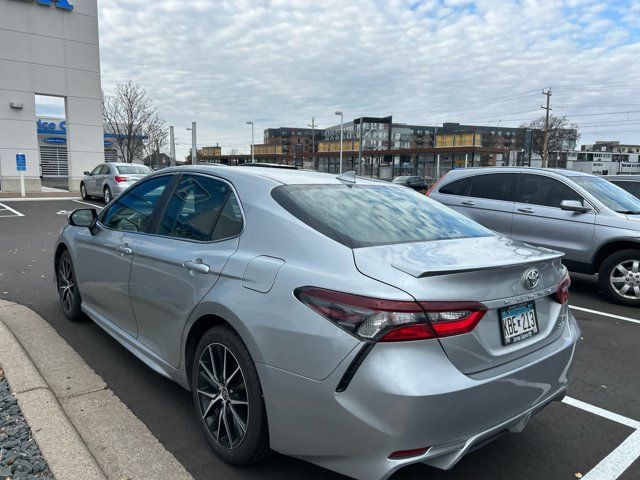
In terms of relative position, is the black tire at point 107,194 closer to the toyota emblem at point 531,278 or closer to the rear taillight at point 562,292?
the rear taillight at point 562,292

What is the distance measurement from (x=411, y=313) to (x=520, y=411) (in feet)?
2.80

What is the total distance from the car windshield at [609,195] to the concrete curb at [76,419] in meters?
6.56

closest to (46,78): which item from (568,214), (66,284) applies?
(66,284)

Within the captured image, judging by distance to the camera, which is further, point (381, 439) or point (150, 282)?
point (150, 282)

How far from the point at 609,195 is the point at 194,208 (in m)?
6.34

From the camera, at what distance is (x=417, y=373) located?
198 cm

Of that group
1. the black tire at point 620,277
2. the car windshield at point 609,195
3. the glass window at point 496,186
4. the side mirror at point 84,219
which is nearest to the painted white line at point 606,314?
the black tire at point 620,277

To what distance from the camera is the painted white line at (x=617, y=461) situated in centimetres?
270

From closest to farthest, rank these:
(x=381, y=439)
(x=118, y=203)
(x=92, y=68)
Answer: (x=381, y=439) < (x=118, y=203) < (x=92, y=68)

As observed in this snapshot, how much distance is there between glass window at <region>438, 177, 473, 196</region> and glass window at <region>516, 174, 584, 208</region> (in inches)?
36.4

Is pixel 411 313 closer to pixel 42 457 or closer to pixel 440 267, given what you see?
pixel 440 267

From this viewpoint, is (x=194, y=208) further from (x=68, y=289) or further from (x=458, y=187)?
(x=458, y=187)

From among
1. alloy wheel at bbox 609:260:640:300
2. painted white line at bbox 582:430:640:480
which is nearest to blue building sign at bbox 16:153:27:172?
alloy wheel at bbox 609:260:640:300

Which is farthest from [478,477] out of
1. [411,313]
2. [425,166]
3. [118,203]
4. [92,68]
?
→ [425,166]
